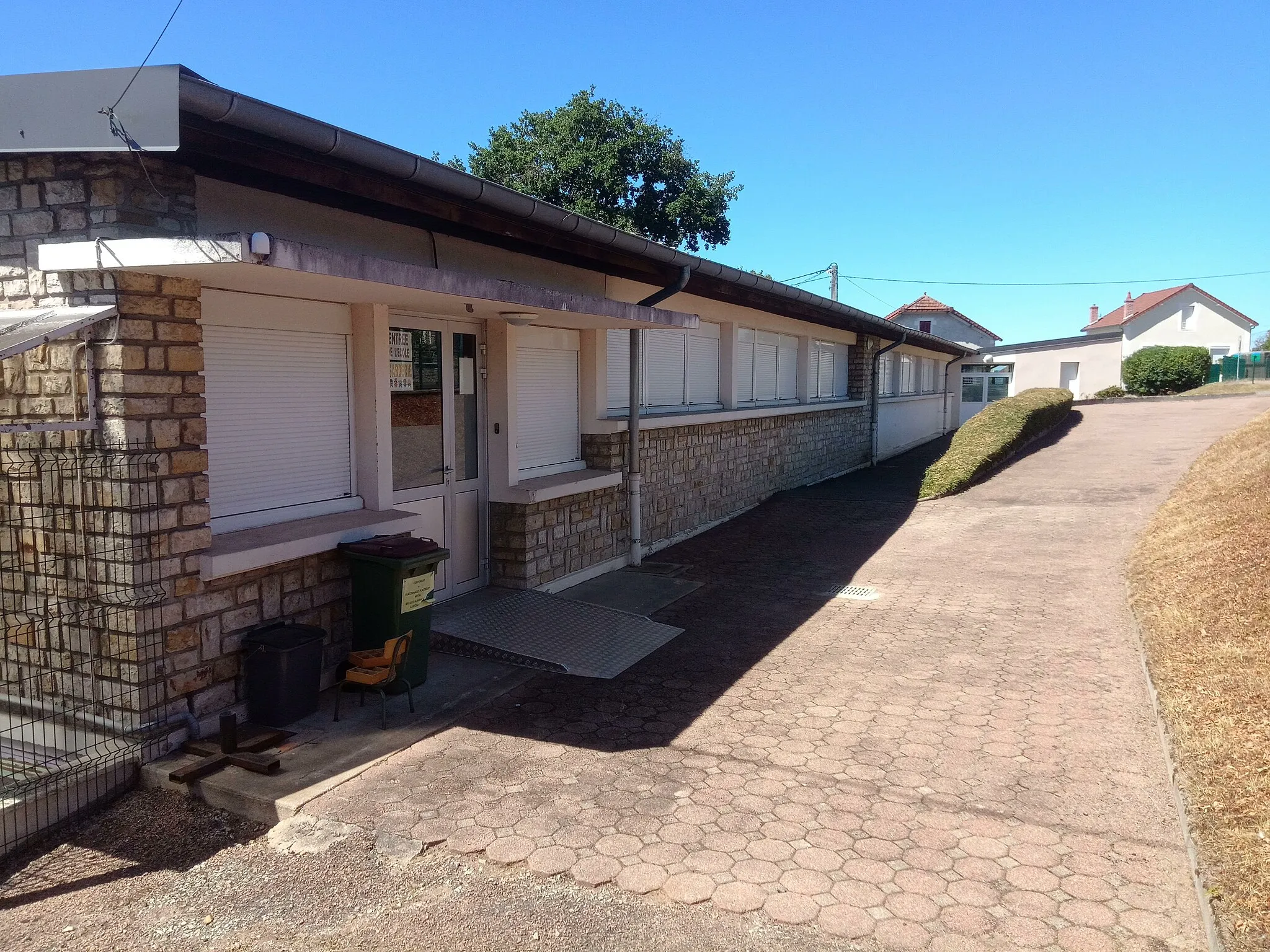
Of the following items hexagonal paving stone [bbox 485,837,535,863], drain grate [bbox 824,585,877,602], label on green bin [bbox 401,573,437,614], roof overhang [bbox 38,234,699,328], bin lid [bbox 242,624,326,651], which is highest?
roof overhang [bbox 38,234,699,328]

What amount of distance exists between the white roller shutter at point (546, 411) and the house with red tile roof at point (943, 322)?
37.1m

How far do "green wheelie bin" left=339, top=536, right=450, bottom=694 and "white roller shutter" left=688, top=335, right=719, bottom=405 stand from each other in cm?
617

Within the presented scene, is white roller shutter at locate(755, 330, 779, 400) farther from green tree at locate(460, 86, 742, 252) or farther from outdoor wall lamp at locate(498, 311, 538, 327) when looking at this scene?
green tree at locate(460, 86, 742, 252)

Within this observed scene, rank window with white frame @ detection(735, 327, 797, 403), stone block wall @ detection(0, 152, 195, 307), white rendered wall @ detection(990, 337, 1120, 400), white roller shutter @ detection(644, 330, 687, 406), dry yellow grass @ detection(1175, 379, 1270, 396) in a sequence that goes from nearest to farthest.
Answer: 1. stone block wall @ detection(0, 152, 195, 307)
2. white roller shutter @ detection(644, 330, 687, 406)
3. window with white frame @ detection(735, 327, 797, 403)
4. dry yellow grass @ detection(1175, 379, 1270, 396)
5. white rendered wall @ detection(990, 337, 1120, 400)

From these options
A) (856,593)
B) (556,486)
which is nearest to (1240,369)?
(856,593)

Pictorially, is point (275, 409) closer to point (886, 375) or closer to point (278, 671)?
point (278, 671)

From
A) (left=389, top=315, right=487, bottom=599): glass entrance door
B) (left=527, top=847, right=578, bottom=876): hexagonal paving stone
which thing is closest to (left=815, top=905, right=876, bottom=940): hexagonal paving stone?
(left=527, top=847, right=578, bottom=876): hexagonal paving stone

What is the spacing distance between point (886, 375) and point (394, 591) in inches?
690

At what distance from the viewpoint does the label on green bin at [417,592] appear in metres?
5.34

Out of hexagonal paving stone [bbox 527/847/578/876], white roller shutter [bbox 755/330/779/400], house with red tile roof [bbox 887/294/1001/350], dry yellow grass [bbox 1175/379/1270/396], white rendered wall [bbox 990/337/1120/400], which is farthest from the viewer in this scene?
house with red tile roof [bbox 887/294/1001/350]

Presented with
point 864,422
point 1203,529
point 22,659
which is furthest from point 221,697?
point 864,422

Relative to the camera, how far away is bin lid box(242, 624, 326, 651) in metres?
4.82

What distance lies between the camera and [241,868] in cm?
374

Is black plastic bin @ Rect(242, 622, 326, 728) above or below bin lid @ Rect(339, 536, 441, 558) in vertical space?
below
